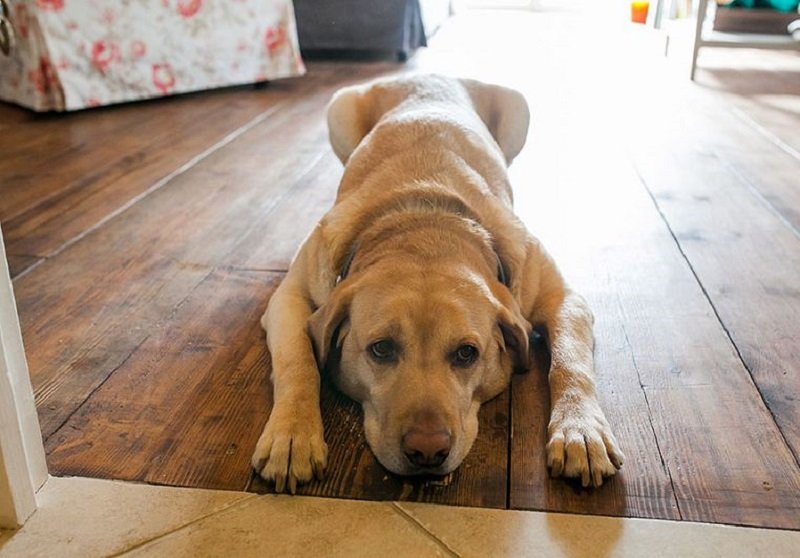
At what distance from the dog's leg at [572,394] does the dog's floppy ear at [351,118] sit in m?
0.99

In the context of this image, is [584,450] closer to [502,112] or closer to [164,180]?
[502,112]

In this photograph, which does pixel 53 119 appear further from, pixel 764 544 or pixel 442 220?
pixel 764 544

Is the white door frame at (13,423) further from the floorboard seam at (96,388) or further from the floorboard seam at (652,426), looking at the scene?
the floorboard seam at (652,426)

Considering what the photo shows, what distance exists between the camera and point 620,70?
6.20 m

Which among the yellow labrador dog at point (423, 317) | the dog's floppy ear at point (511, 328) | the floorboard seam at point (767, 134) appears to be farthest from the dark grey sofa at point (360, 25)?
the dog's floppy ear at point (511, 328)

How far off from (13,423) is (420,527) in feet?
2.39

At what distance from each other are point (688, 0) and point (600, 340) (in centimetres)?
762

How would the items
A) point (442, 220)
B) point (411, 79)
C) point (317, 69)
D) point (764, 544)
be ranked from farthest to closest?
point (317, 69) < point (411, 79) < point (442, 220) < point (764, 544)

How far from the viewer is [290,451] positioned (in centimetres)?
155

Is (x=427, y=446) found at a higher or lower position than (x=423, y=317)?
A: lower

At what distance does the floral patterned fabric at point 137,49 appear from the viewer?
4.54 metres

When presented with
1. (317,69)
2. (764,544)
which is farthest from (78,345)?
(317,69)

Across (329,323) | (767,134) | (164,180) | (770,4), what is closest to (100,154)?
(164,180)

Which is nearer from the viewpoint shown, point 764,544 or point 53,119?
point 764,544
